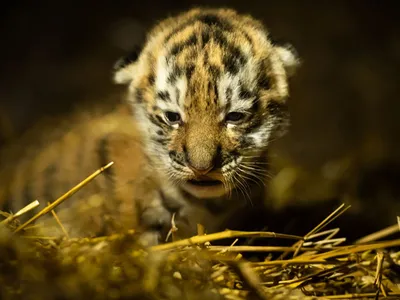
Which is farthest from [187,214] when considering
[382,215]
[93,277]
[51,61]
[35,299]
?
[51,61]

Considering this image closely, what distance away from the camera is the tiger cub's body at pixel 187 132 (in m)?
2.03

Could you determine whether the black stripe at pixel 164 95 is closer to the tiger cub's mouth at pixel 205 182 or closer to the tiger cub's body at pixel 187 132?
the tiger cub's body at pixel 187 132

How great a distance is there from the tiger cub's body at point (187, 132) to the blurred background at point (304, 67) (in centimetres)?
100

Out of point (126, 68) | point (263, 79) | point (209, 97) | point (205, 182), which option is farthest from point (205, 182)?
point (126, 68)

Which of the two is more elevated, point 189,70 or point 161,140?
point 189,70

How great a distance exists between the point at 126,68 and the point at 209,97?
0.53 meters

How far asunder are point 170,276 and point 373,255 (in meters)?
0.94

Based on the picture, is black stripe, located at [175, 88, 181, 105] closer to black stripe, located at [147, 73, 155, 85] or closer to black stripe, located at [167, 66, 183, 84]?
black stripe, located at [167, 66, 183, 84]

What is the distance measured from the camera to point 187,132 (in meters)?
2.03

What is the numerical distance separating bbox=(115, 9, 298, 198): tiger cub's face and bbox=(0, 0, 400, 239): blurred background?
3.67ft

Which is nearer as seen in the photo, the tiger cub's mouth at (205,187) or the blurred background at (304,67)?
the tiger cub's mouth at (205,187)

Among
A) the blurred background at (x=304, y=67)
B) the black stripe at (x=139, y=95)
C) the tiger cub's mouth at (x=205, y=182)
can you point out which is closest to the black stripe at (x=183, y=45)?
the black stripe at (x=139, y=95)

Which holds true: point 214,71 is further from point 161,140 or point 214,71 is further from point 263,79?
point 161,140

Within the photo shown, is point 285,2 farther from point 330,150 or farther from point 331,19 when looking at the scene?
point 330,150
